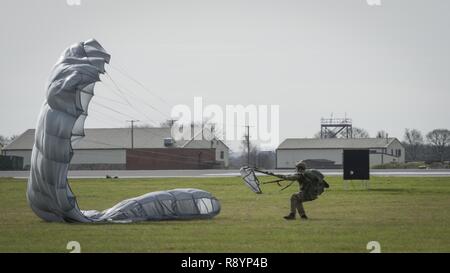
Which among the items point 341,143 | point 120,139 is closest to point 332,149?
point 341,143

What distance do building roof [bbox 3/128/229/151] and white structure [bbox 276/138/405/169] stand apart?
56.1 ft

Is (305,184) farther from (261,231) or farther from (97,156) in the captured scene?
(97,156)

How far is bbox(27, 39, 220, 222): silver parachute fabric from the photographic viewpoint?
21.7m

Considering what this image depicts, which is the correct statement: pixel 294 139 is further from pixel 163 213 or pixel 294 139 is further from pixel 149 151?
pixel 163 213

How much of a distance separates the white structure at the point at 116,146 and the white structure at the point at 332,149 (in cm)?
1075

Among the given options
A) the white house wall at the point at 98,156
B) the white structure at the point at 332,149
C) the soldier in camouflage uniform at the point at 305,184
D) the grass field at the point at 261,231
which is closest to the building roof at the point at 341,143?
the white structure at the point at 332,149

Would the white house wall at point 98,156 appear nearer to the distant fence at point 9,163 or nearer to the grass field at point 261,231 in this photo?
the distant fence at point 9,163

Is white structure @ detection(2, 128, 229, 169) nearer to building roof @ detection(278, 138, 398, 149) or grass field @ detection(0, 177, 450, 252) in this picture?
building roof @ detection(278, 138, 398, 149)

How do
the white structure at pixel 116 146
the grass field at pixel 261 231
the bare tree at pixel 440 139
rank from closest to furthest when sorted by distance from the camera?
1. the grass field at pixel 261 231
2. the white structure at pixel 116 146
3. the bare tree at pixel 440 139

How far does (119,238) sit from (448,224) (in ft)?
29.7

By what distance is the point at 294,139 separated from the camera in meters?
128

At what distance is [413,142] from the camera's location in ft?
496

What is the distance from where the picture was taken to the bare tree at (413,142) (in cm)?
14812
